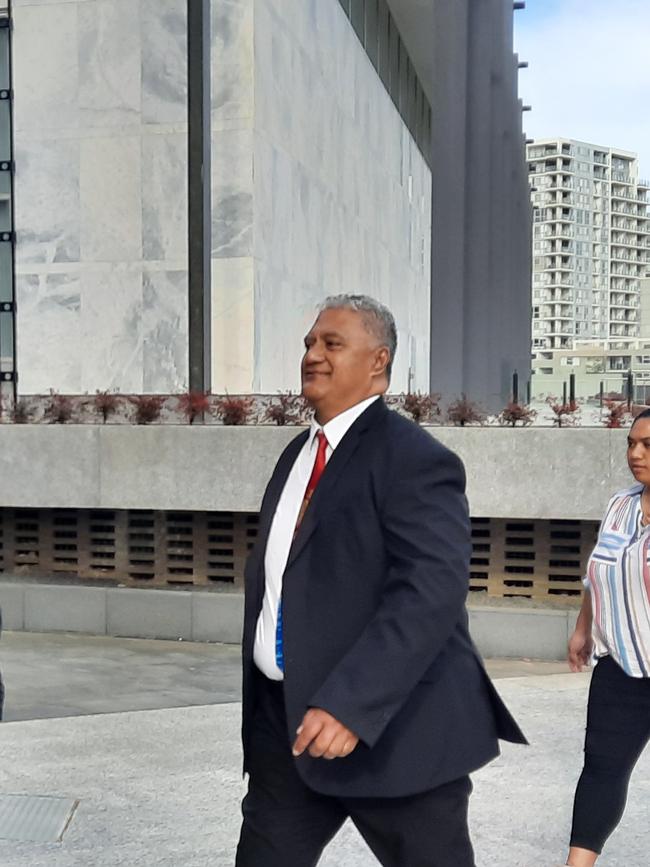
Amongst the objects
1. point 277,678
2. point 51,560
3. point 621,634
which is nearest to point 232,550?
point 51,560

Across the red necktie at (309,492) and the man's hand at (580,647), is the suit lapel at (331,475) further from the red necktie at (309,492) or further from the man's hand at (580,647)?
the man's hand at (580,647)

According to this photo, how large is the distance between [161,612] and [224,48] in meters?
8.01

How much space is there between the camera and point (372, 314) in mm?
2684

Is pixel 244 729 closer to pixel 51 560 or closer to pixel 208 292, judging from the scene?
pixel 51 560

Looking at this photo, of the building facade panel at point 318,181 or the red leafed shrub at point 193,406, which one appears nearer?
the red leafed shrub at point 193,406

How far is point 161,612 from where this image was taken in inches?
392

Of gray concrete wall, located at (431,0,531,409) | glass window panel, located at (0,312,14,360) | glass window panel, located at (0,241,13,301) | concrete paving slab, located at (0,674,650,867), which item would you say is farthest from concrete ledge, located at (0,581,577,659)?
glass window panel, located at (0,241,13,301)

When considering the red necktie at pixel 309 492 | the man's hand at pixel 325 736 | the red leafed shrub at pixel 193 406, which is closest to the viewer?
the man's hand at pixel 325 736

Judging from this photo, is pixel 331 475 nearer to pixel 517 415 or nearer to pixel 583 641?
pixel 583 641

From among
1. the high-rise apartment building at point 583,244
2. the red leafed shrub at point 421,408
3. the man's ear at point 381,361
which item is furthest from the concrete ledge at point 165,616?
the high-rise apartment building at point 583,244

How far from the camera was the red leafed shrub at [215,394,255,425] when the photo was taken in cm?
1030

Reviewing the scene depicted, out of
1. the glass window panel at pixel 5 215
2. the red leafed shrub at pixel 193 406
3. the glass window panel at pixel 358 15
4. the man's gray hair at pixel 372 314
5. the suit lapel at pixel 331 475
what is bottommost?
the red leafed shrub at pixel 193 406

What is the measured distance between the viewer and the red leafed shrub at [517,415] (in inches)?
380

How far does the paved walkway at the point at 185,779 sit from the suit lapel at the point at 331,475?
2.13 meters
